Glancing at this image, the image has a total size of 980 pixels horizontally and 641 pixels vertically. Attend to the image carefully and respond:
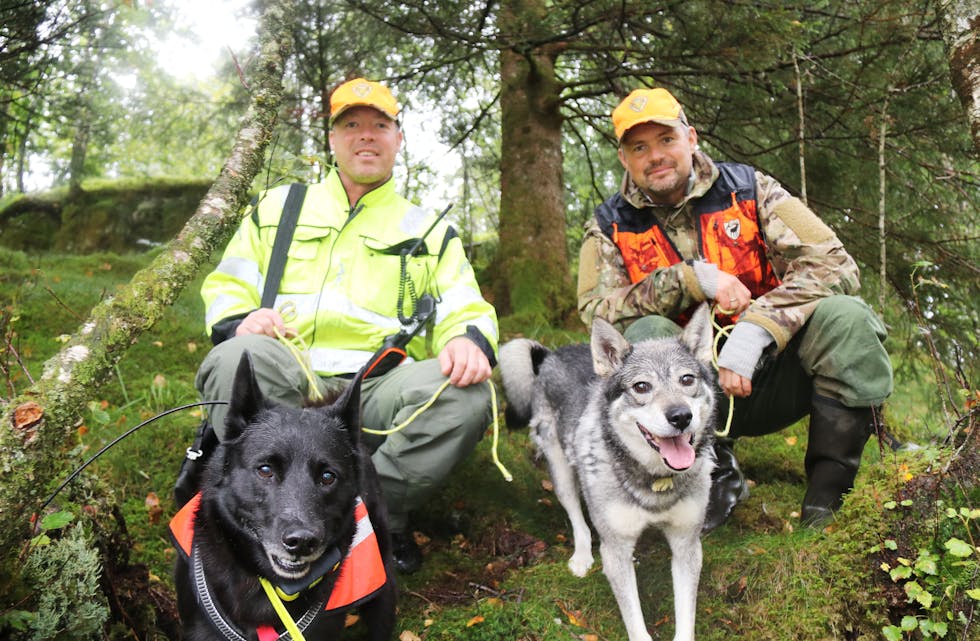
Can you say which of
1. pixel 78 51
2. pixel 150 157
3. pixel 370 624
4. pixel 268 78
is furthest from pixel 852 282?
pixel 150 157

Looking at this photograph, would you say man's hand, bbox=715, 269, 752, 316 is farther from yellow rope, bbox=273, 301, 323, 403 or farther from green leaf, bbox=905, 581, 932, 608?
yellow rope, bbox=273, 301, 323, 403

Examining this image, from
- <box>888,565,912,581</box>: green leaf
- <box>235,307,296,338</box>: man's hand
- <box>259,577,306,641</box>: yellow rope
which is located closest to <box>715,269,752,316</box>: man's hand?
<box>888,565,912,581</box>: green leaf

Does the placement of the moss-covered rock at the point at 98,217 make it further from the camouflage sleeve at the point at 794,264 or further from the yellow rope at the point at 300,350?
the camouflage sleeve at the point at 794,264

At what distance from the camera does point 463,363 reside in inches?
125

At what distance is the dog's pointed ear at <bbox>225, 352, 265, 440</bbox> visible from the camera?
230cm

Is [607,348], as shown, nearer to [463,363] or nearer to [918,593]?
[463,363]

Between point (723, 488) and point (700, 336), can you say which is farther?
point (723, 488)

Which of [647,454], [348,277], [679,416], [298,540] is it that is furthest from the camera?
[348,277]

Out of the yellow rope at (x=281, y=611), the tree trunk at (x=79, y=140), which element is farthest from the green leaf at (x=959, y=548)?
the tree trunk at (x=79, y=140)

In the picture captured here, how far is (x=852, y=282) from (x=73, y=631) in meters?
3.82

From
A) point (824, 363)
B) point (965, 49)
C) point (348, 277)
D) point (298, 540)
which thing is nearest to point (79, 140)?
point (348, 277)

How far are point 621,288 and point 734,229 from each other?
0.72 metres

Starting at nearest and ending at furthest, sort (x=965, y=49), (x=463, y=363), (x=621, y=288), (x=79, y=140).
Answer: (x=965, y=49) → (x=463, y=363) → (x=621, y=288) → (x=79, y=140)

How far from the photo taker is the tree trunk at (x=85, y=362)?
188cm
